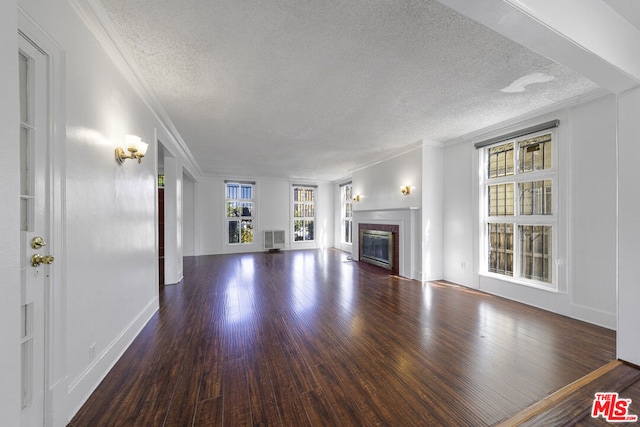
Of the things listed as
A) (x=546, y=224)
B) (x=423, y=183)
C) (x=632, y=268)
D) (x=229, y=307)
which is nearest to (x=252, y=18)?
(x=229, y=307)

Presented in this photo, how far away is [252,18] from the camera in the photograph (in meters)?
1.76

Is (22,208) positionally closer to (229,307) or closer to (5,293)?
(5,293)

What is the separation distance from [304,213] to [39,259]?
819 cm

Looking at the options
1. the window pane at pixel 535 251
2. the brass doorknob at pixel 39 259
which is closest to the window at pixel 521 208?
the window pane at pixel 535 251

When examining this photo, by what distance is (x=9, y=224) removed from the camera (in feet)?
2.15

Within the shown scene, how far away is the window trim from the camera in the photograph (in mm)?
3273

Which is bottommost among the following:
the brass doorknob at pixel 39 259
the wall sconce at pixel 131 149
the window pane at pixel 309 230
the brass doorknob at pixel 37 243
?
the window pane at pixel 309 230

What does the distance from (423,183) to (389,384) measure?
12.1 ft

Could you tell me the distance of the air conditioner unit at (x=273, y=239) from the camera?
847cm

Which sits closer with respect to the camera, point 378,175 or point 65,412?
point 65,412

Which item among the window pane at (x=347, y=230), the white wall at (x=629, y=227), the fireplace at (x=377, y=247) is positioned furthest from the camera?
the window pane at (x=347, y=230)

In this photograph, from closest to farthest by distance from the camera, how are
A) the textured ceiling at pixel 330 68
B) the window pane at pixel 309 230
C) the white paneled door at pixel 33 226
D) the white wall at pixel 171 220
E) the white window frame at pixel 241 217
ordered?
the white paneled door at pixel 33 226
the textured ceiling at pixel 330 68
the white wall at pixel 171 220
the white window frame at pixel 241 217
the window pane at pixel 309 230

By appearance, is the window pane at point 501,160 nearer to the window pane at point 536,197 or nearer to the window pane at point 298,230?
the window pane at point 536,197

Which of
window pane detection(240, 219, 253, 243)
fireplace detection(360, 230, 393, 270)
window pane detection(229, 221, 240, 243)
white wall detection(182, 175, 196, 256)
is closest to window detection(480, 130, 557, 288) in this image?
fireplace detection(360, 230, 393, 270)
